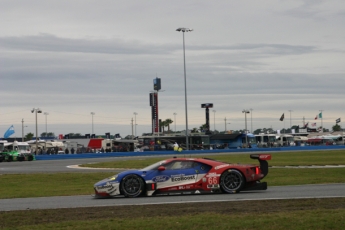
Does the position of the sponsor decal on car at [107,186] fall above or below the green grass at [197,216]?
above

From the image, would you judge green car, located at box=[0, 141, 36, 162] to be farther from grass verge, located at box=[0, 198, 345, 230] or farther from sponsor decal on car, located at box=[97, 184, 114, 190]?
grass verge, located at box=[0, 198, 345, 230]

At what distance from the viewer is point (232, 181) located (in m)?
16.2

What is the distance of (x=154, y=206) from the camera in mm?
13320

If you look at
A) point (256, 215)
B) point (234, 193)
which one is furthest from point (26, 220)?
point (234, 193)

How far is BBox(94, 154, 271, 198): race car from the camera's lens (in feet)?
52.9

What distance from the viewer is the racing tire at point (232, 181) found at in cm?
1608

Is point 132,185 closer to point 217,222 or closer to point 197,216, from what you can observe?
point 197,216

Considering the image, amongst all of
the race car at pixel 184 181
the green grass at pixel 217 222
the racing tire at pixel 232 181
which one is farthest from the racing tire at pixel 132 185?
the green grass at pixel 217 222

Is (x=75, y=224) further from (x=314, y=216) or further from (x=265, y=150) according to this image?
(x=265, y=150)

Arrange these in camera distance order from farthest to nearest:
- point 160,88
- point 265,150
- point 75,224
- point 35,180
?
point 160,88 < point 265,150 < point 35,180 < point 75,224

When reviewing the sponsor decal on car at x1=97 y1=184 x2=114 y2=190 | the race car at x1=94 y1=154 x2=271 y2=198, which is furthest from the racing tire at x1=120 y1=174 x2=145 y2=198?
the sponsor decal on car at x1=97 y1=184 x2=114 y2=190

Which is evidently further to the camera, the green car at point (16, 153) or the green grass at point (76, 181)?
the green car at point (16, 153)

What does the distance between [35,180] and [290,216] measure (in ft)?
66.1

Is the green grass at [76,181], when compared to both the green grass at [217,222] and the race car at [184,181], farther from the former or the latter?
the green grass at [217,222]
